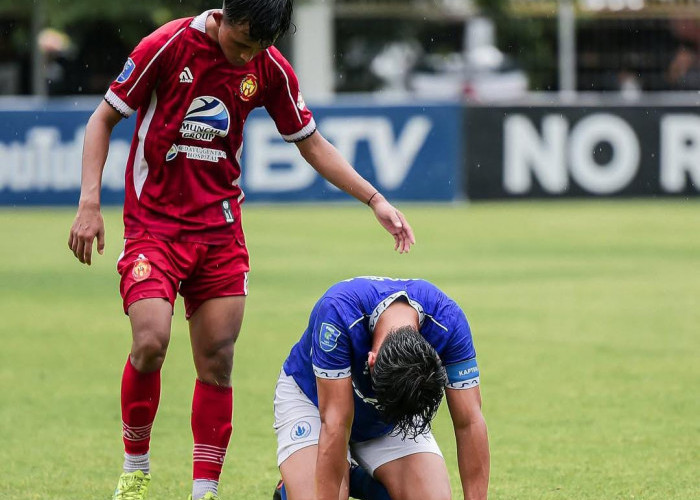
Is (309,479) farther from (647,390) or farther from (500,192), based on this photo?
(500,192)

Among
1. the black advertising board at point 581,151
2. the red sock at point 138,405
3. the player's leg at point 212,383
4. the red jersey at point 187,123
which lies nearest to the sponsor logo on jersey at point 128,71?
the red jersey at point 187,123

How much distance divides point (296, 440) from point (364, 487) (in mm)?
378

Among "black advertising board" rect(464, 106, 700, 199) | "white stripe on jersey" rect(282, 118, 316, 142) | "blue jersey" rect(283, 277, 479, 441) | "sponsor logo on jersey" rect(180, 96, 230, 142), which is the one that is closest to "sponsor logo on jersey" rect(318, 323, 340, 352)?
"blue jersey" rect(283, 277, 479, 441)

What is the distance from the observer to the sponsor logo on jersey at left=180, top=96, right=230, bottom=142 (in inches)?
233

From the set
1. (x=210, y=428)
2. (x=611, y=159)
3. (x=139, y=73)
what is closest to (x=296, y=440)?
(x=210, y=428)

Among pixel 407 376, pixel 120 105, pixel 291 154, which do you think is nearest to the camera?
pixel 407 376

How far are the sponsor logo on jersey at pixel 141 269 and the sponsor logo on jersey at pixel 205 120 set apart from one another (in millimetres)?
537

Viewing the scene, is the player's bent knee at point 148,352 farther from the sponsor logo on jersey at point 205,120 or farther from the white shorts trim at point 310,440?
the sponsor logo on jersey at point 205,120

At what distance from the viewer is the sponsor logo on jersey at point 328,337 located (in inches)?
204

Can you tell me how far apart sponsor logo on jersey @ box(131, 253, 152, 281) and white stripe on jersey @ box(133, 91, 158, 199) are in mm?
306

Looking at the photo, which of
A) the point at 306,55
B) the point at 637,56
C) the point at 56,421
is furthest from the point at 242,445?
the point at 637,56

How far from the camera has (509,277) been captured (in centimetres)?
1417

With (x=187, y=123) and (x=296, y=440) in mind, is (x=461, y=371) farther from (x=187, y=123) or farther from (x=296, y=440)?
(x=187, y=123)

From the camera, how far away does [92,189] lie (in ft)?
18.9
